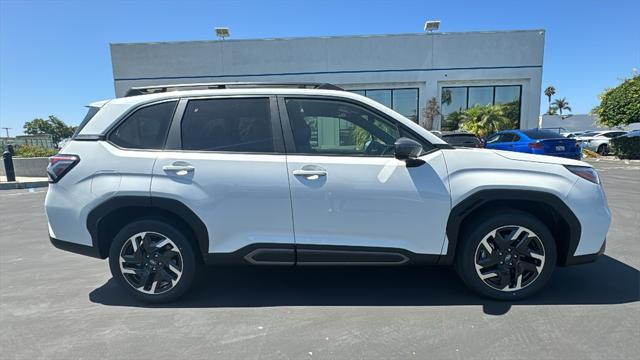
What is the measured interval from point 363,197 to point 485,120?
19.0 metres

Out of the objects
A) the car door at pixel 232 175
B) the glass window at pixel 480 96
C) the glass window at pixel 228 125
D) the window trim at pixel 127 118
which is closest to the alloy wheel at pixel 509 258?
the car door at pixel 232 175

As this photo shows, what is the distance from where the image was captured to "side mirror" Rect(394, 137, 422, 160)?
8.79 feet

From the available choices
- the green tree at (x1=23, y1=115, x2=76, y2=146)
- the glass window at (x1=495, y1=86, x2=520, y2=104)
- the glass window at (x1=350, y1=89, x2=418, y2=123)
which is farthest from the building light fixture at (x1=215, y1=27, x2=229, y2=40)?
the green tree at (x1=23, y1=115, x2=76, y2=146)

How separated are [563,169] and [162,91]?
3675 millimetres

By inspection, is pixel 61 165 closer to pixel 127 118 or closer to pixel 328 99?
pixel 127 118

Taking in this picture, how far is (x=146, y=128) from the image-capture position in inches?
120

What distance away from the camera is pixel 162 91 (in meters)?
3.25

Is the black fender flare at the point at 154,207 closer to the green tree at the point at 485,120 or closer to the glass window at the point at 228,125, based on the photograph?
the glass window at the point at 228,125

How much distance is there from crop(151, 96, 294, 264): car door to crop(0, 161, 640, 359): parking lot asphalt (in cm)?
59

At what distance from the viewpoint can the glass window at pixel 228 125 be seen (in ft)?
9.75

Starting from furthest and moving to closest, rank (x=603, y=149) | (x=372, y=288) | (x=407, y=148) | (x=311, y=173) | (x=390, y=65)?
(x=390, y=65) → (x=603, y=149) → (x=372, y=288) → (x=311, y=173) → (x=407, y=148)

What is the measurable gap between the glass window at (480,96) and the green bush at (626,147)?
6.34m

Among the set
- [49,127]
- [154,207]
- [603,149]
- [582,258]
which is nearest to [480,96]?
[603,149]

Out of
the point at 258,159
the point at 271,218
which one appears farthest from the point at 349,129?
the point at 271,218
